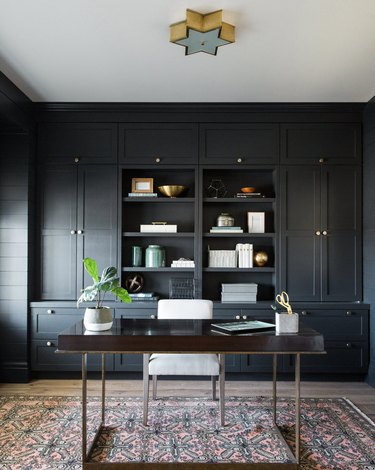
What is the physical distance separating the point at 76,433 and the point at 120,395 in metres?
0.73

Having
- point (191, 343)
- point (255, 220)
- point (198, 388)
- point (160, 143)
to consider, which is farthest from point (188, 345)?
point (160, 143)

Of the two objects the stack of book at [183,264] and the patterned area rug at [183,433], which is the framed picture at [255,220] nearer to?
the stack of book at [183,264]

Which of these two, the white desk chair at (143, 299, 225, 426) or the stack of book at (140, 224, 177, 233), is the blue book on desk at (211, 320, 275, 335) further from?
the stack of book at (140, 224, 177, 233)

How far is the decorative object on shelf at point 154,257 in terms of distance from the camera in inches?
157

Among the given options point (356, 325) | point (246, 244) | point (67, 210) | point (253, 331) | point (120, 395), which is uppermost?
point (67, 210)

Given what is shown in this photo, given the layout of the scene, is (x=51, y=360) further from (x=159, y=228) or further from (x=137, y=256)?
(x=159, y=228)

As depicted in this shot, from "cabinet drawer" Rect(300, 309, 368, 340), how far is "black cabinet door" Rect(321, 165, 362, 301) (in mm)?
166

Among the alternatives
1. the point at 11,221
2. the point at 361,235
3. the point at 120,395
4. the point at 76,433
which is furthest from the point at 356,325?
the point at 11,221

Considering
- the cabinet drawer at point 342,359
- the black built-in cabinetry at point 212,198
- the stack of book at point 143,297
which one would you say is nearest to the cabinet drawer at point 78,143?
the black built-in cabinetry at point 212,198

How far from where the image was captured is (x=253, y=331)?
2.31 meters

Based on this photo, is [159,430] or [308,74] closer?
[159,430]

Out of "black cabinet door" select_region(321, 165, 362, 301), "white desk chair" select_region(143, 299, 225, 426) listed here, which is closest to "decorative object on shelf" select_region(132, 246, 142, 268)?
"white desk chair" select_region(143, 299, 225, 426)

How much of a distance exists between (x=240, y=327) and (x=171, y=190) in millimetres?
1908

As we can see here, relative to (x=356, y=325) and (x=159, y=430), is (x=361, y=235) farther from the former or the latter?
(x=159, y=430)
